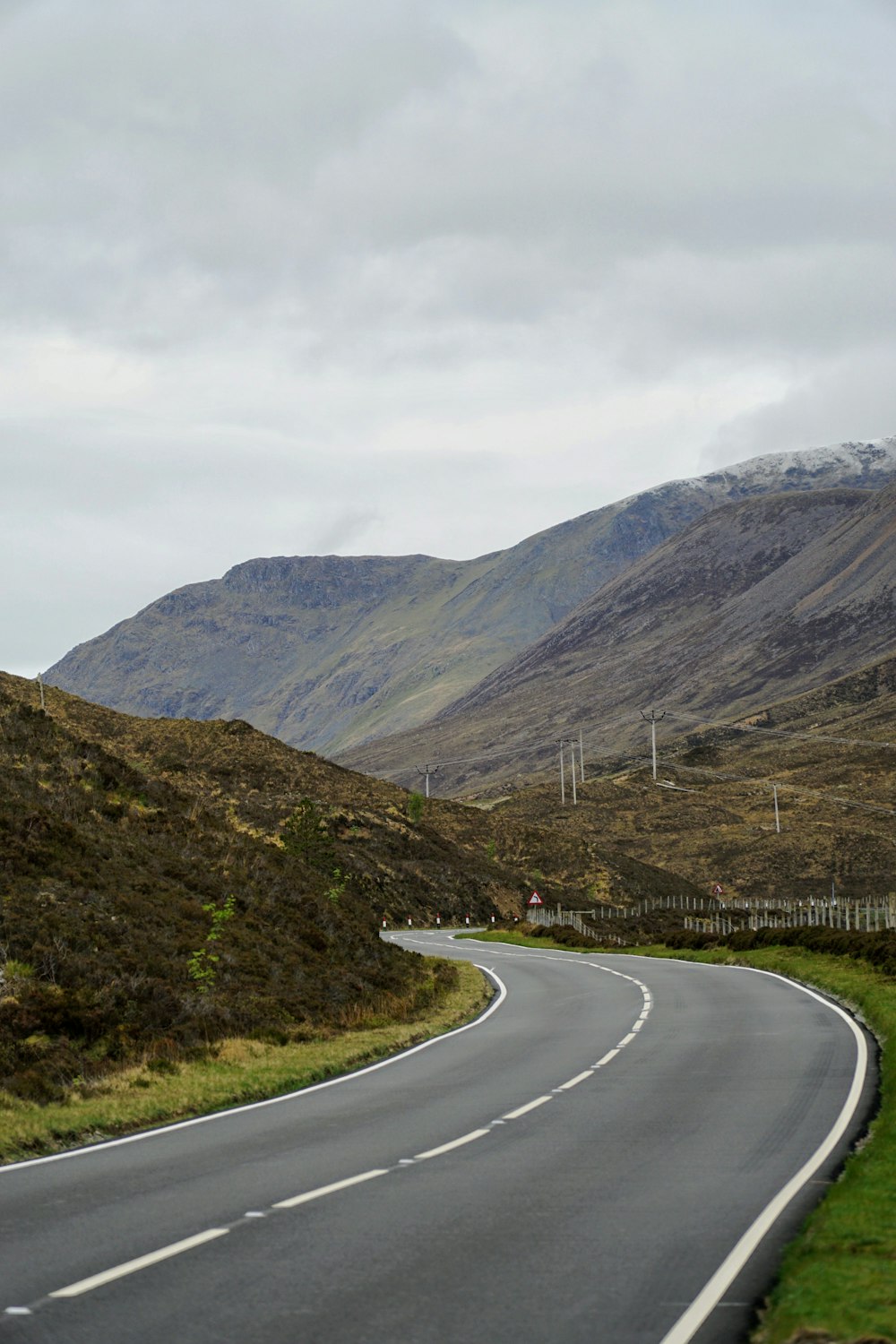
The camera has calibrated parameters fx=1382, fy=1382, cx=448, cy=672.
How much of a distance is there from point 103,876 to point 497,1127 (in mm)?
14635

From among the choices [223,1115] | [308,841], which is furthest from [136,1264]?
[308,841]

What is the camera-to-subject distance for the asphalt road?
781 cm

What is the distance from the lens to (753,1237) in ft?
31.6

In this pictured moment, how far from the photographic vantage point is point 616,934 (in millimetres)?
83000

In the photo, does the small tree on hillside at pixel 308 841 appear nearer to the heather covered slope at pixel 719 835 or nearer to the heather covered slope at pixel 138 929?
the heather covered slope at pixel 138 929

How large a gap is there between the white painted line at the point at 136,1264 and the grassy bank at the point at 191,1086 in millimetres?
4990

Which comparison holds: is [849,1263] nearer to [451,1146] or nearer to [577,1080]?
[451,1146]

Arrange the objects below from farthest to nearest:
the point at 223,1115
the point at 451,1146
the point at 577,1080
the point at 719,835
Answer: the point at 719,835
the point at 577,1080
the point at 223,1115
the point at 451,1146

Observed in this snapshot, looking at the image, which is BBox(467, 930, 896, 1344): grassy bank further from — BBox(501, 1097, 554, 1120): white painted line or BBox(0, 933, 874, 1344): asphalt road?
BBox(501, 1097, 554, 1120): white painted line

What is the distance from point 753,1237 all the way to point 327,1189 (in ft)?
12.1

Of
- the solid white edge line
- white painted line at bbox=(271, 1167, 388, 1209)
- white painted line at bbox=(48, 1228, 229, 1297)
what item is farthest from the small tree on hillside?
white painted line at bbox=(48, 1228, 229, 1297)

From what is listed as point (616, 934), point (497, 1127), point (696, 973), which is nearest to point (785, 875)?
point (616, 934)

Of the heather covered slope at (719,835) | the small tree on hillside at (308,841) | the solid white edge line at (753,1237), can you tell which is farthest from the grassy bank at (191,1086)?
the heather covered slope at (719,835)

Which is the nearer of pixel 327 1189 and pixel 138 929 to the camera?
pixel 327 1189
